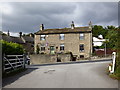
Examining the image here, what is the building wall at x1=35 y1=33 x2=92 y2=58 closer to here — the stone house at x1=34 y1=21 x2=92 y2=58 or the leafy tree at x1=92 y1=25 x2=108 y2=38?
the stone house at x1=34 y1=21 x2=92 y2=58

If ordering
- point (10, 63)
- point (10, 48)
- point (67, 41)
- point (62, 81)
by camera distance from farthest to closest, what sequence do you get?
point (67, 41), point (10, 48), point (10, 63), point (62, 81)

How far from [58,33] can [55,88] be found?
36.6 m

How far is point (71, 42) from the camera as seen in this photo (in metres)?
43.3

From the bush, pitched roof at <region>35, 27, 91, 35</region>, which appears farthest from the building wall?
the bush

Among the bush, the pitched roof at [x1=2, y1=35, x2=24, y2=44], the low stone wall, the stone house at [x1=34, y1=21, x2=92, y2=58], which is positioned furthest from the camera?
the pitched roof at [x1=2, y1=35, x2=24, y2=44]

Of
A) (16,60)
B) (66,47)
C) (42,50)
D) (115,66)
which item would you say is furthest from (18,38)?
(115,66)

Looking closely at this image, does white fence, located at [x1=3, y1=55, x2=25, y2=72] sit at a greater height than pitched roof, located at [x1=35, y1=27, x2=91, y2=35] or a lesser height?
lesser

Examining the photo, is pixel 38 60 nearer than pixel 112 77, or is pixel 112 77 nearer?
pixel 112 77

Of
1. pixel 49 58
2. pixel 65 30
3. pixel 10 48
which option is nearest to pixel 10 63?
pixel 10 48

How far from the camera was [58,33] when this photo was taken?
44312 millimetres

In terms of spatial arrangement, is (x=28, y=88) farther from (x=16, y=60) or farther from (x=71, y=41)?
(x=71, y=41)

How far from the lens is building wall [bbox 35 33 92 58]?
4209 cm

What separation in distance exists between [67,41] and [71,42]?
1.08 meters

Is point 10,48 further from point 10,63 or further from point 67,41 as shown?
point 67,41
